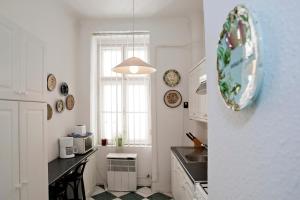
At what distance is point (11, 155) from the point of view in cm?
141

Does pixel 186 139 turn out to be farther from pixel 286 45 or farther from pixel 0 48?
pixel 286 45

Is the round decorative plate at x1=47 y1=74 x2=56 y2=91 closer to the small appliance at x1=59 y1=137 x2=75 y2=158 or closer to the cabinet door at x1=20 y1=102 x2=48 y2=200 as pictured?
the small appliance at x1=59 y1=137 x2=75 y2=158

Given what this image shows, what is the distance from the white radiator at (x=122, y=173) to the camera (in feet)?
11.8

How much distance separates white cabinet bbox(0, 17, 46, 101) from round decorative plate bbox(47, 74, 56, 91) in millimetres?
995

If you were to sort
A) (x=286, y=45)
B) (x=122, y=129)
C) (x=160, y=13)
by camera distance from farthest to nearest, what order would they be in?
(x=122, y=129) < (x=160, y=13) < (x=286, y=45)

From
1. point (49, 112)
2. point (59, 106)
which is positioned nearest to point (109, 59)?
point (59, 106)

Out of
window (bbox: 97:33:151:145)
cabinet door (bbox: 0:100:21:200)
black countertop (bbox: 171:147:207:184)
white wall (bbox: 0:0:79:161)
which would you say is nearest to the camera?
cabinet door (bbox: 0:100:21:200)

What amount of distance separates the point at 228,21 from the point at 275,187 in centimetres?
45

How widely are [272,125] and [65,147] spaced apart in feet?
9.95

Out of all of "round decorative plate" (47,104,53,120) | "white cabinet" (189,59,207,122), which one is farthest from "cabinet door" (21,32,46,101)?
"white cabinet" (189,59,207,122)

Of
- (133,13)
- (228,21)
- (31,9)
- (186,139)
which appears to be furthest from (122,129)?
(228,21)

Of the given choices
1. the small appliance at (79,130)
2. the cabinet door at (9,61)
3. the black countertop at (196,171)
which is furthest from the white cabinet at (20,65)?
the small appliance at (79,130)

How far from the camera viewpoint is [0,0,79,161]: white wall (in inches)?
91.4

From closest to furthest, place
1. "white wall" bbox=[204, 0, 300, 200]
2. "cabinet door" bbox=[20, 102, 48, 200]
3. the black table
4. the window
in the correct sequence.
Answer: "white wall" bbox=[204, 0, 300, 200] < "cabinet door" bbox=[20, 102, 48, 200] < the black table < the window
